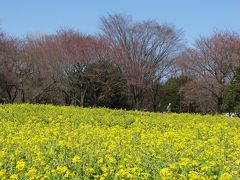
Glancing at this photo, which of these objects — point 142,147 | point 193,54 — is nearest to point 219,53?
point 193,54

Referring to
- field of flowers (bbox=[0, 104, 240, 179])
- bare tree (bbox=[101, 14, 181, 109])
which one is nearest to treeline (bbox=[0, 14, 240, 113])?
bare tree (bbox=[101, 14, 181, 109])

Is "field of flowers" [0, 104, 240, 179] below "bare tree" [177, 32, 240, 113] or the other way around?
below

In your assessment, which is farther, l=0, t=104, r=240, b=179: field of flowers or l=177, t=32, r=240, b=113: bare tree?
l=177, t=32, r=240, b=113: bare tree

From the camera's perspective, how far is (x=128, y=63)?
35219 mm

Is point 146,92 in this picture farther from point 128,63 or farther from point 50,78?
point 50,78

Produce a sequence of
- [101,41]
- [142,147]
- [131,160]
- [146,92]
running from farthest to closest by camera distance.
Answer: [146,92] → [101,41] → [142,147] → [131,160]

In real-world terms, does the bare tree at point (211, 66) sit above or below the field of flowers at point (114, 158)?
above

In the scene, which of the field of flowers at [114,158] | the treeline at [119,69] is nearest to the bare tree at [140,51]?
the treeline at [119,69]

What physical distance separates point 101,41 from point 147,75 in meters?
4.64

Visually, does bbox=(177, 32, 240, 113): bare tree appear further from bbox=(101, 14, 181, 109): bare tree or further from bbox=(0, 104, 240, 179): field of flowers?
bbox=(0, 104, 240, 179): field of flowers

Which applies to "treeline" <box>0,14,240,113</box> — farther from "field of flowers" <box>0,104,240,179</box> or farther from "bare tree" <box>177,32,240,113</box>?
"field of flowers" <box>0,104,240,179</box>

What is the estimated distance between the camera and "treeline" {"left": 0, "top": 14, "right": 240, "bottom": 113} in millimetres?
32031

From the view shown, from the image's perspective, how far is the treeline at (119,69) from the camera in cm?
3203

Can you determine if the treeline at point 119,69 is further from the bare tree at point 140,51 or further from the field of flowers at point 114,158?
the field of flowers at point 114,158
